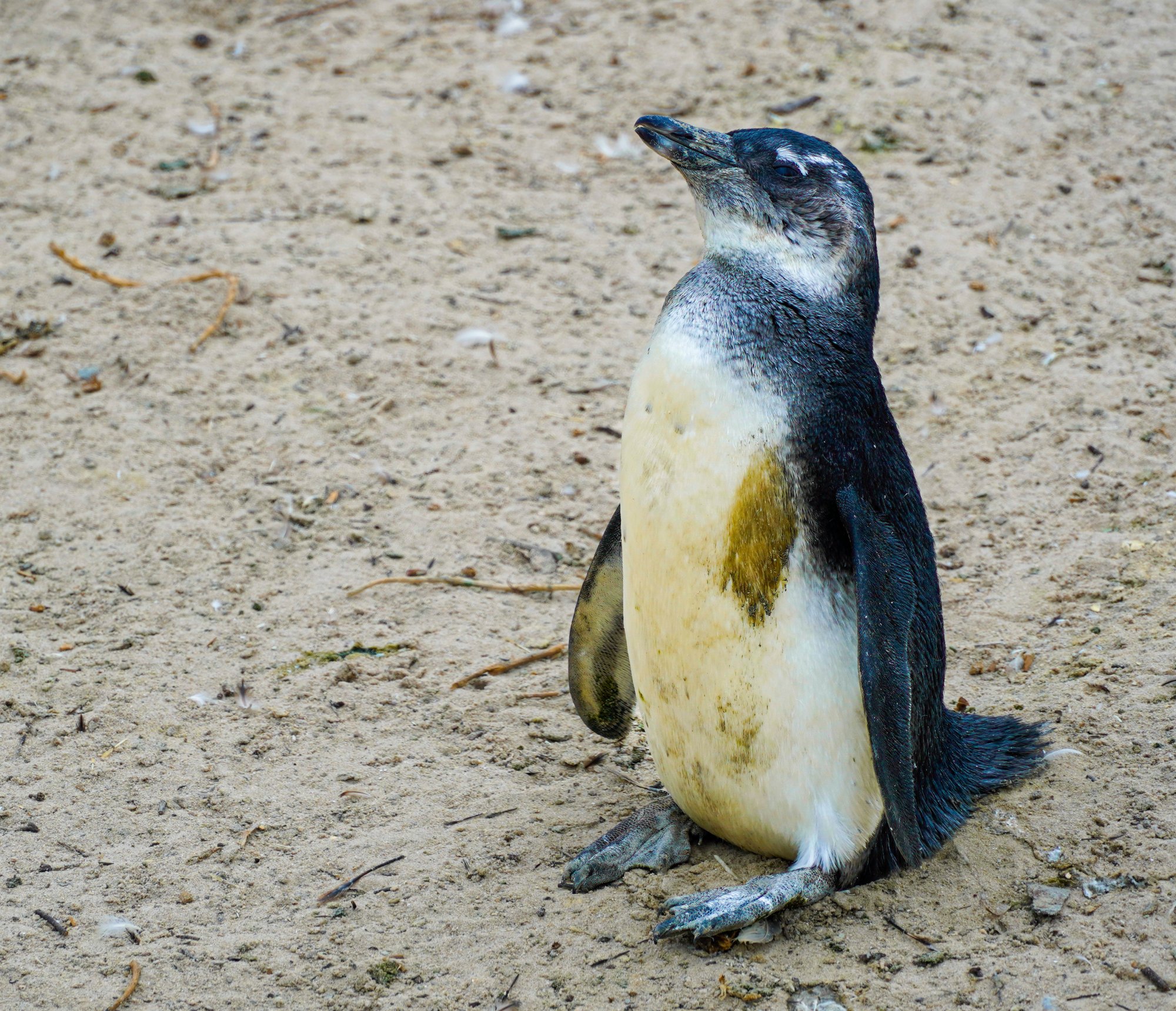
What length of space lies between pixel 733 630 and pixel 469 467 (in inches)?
81.4

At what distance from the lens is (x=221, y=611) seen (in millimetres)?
3799

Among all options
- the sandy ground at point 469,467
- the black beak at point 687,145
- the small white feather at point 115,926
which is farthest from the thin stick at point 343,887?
the black beak at point 687,145

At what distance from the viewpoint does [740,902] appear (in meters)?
2.51

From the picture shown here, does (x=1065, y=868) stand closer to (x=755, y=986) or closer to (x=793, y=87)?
(x=755, y=986)

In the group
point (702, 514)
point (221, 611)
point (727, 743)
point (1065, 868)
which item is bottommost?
point (221, 611)

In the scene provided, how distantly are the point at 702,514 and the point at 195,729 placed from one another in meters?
1.60

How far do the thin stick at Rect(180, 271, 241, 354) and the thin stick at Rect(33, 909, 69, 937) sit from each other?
274 cm

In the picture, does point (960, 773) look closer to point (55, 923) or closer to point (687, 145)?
point (687, 145)

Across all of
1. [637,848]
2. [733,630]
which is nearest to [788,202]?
[733,630]

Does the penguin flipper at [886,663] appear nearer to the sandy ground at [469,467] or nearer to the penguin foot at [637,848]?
the sandy ground at [469,467]

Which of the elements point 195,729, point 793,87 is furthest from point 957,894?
point 793,87

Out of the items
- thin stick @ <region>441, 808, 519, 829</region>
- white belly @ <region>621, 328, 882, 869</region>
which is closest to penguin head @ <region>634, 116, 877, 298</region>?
white belly @ <region>621, 328, 882, 869</region>

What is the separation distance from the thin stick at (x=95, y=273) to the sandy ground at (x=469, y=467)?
0.04 metres

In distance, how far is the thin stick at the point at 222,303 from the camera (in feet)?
16.3
